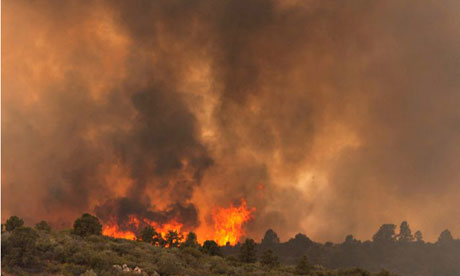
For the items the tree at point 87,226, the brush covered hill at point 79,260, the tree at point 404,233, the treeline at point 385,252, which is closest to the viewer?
the brush covered hill at point 79,260

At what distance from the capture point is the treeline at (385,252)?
14575 cm

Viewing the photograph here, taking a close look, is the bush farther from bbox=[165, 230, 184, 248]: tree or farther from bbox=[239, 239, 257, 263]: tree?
bbox=[165, 230, 184, 248]: tree

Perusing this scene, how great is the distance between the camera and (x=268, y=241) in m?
190

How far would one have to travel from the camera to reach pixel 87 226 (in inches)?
2076

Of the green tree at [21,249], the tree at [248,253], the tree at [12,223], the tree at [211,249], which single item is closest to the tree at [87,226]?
the tree at [12,223]

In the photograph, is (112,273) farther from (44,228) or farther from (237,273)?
(44,228)

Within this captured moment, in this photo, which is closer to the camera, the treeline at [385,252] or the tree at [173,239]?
→ the tree at [173,239]

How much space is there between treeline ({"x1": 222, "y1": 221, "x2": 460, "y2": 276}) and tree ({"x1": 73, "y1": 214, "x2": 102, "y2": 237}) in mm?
116289

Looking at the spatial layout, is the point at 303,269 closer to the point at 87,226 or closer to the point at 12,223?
the point at 87,226

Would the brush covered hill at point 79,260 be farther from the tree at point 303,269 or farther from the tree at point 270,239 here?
the tree at point 270,239

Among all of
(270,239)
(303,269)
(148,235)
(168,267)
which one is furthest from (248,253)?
(270,239)

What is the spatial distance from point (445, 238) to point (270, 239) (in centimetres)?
7364

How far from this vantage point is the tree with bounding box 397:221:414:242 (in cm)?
18250

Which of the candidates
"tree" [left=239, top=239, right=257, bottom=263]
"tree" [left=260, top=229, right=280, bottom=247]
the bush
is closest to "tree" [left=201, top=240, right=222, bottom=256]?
"tree" [left=239, top=239, right=257, bottom=263]
